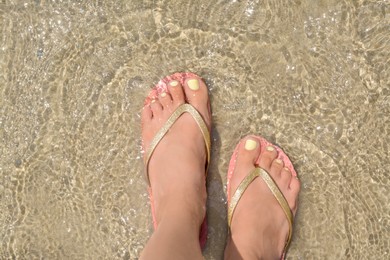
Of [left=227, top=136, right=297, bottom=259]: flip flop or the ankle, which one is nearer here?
the ankle

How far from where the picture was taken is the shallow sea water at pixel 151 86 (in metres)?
2.62

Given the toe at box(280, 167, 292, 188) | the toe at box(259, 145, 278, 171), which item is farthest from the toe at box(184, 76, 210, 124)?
the toe at box(280, 167, 292, 188)

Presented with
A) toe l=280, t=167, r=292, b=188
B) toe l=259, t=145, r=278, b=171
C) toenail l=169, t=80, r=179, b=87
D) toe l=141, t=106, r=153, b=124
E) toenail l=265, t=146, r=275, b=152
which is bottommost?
toe l=280, t=167, r=292, b=188

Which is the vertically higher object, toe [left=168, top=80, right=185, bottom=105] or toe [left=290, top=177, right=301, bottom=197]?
toe [left=168, top=80, right=185, bottom=105]

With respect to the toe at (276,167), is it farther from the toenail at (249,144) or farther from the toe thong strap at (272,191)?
the toenail at (249,144)

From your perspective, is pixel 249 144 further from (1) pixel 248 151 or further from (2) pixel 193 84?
(2) pixel 193 84

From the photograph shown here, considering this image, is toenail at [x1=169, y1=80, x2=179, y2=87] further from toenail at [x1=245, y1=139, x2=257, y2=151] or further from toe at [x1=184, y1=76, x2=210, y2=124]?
toenail at [x1=245, y1=139, x2=257, y2=151]

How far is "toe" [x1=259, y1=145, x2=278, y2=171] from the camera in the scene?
269 cm

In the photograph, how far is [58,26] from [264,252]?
157cm

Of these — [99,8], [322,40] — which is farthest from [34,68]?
[322,40]

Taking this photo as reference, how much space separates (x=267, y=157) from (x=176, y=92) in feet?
1.92

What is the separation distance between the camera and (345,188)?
103 inches

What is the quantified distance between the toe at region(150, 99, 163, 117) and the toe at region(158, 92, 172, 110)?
19mm

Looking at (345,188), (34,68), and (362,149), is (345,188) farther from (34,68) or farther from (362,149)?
(34,68)
